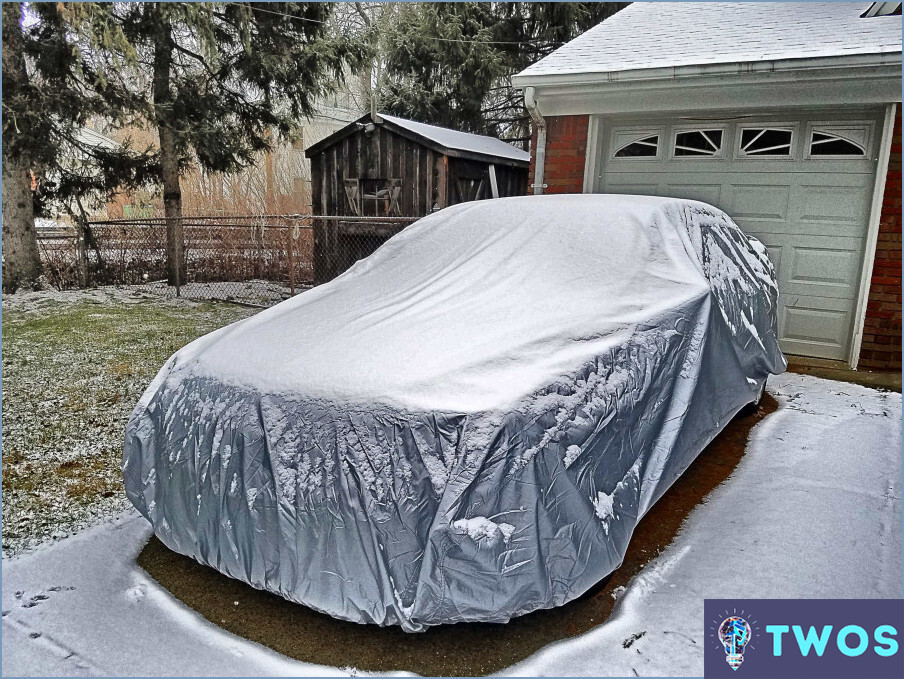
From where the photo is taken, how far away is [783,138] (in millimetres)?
5680

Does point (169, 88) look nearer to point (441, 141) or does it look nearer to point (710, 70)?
point (441, 141)

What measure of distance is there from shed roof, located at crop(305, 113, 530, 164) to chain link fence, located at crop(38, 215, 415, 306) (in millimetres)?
1317

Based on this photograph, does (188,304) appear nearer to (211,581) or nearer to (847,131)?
(211,581)

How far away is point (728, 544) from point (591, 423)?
1.09 metres

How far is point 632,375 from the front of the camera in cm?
229

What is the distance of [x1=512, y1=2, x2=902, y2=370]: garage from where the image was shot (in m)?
5.25

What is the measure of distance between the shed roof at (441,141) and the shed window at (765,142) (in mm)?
4422

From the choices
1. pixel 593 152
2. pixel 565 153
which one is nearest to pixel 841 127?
pixel 593 152

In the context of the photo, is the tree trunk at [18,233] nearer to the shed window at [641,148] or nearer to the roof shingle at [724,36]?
the roof shingle at [724,36]

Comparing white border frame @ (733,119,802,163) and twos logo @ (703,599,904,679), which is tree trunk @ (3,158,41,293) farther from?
twos logo @ (703,599,904,679)

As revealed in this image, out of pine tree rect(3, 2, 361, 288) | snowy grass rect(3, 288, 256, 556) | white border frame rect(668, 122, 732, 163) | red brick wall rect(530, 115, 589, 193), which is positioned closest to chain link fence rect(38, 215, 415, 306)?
pine tree rect(3, 2, 361, 288)

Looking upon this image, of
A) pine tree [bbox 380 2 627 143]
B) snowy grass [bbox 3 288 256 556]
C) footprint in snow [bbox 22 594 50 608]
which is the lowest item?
snowy grass [bbox 3 288 256 556]

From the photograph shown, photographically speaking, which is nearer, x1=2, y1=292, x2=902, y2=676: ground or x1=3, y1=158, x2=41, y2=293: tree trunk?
x1=2, y1=292, x2=902, y2=676: ground

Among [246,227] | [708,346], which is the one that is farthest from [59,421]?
[246,227]
